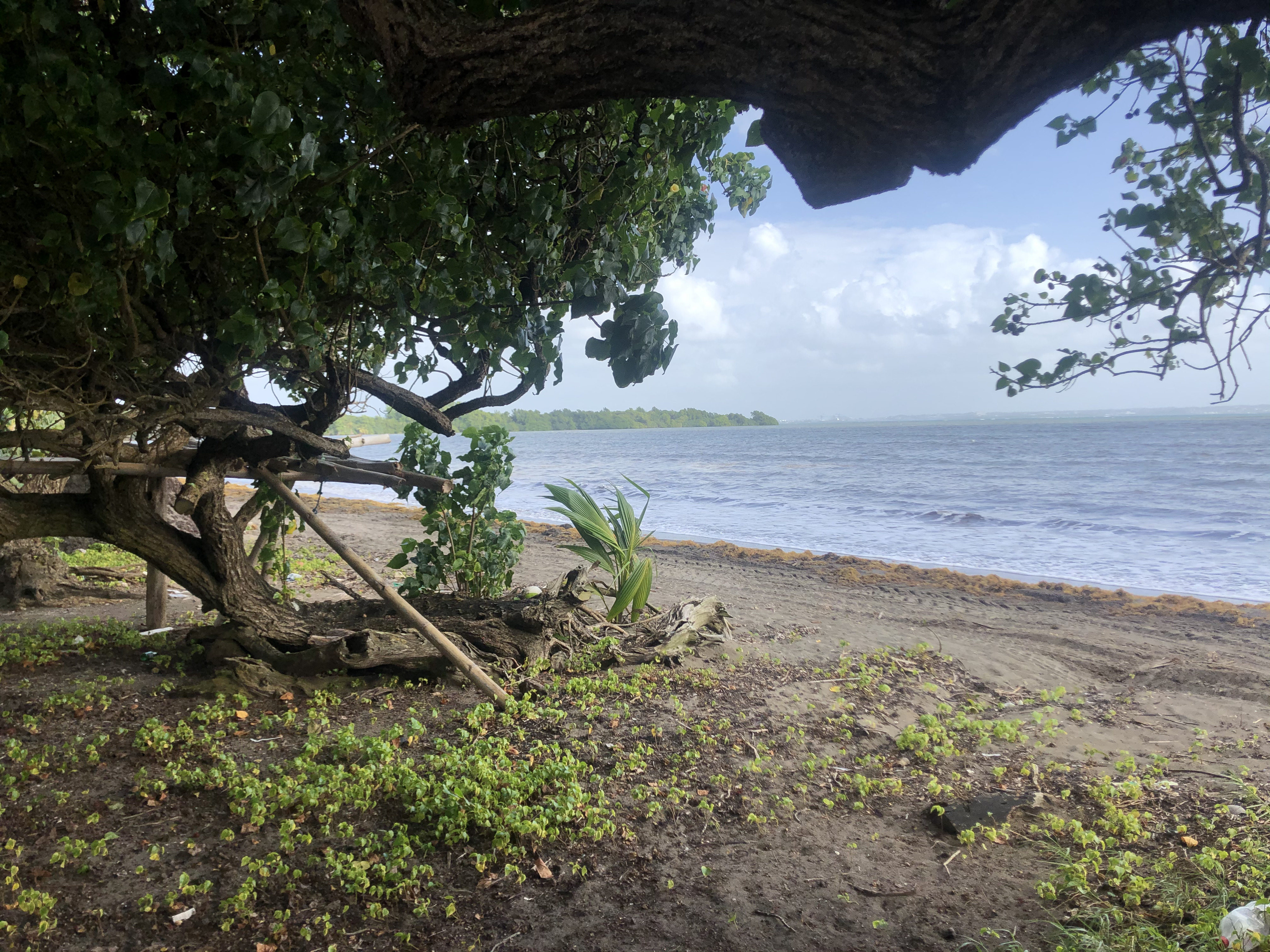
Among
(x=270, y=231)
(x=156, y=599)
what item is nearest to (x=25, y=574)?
(x=156, y=599)

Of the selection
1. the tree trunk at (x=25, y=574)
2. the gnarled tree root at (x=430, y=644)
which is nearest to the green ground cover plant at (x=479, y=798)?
the gnarled tree root at (x=430, y=644)

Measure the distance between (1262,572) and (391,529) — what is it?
1467cm

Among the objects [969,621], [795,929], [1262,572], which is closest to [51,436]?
[795,929]

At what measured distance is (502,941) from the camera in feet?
8.32

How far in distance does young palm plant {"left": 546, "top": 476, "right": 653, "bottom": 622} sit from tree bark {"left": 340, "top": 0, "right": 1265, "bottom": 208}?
4.35 meters

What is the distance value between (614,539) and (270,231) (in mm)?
4065

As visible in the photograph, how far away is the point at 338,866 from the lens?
2.75 metres

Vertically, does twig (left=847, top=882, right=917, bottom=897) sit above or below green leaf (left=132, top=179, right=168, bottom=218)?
below

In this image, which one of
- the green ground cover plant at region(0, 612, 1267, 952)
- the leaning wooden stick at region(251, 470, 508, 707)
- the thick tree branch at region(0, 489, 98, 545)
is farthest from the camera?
the leaning wooden stick at region(251, 470, 508, 707)

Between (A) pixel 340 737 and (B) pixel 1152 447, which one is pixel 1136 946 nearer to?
(A) pixel 340 737

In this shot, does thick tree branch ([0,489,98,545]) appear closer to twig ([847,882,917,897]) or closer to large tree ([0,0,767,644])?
large tree ([0,0,767,644])

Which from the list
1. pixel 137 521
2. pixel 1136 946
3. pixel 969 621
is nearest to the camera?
pixel 1136 946

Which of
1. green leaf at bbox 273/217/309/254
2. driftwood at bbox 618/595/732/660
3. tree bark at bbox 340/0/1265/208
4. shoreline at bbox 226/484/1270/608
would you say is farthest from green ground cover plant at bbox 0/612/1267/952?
shoreline at bbox 226/484/1270/608

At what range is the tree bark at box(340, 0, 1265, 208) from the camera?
141 centimetres
